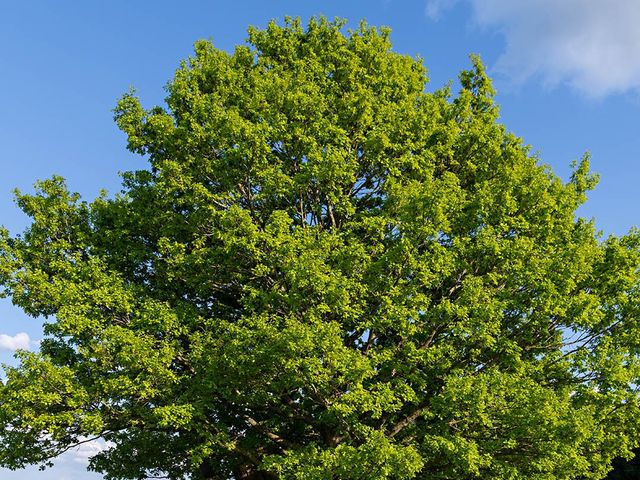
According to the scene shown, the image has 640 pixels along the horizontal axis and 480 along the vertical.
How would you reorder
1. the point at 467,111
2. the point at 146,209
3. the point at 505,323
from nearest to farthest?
1. the point at 505,323
2. the point at 146,209
3. the point at 467,111

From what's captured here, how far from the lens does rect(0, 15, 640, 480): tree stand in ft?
52.7

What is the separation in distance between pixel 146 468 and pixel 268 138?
14.3 m

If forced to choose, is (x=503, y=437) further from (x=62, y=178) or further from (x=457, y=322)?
(x=62, y=178)

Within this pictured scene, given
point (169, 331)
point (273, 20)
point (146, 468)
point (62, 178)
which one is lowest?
point (146, 468)

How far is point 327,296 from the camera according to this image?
647 inches

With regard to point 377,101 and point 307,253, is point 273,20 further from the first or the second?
point 307,253

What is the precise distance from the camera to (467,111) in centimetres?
2219

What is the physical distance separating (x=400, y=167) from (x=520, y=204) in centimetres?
428

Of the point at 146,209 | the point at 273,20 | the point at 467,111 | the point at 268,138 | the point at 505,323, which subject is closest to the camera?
the point at 505,323

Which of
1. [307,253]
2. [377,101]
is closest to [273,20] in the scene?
[377,101]

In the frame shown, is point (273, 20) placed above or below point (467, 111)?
above

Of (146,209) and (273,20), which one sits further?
(273,20)

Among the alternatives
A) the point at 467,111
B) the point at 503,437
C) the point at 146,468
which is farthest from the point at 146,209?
the point at 503,437

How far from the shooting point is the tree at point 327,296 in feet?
52.7
